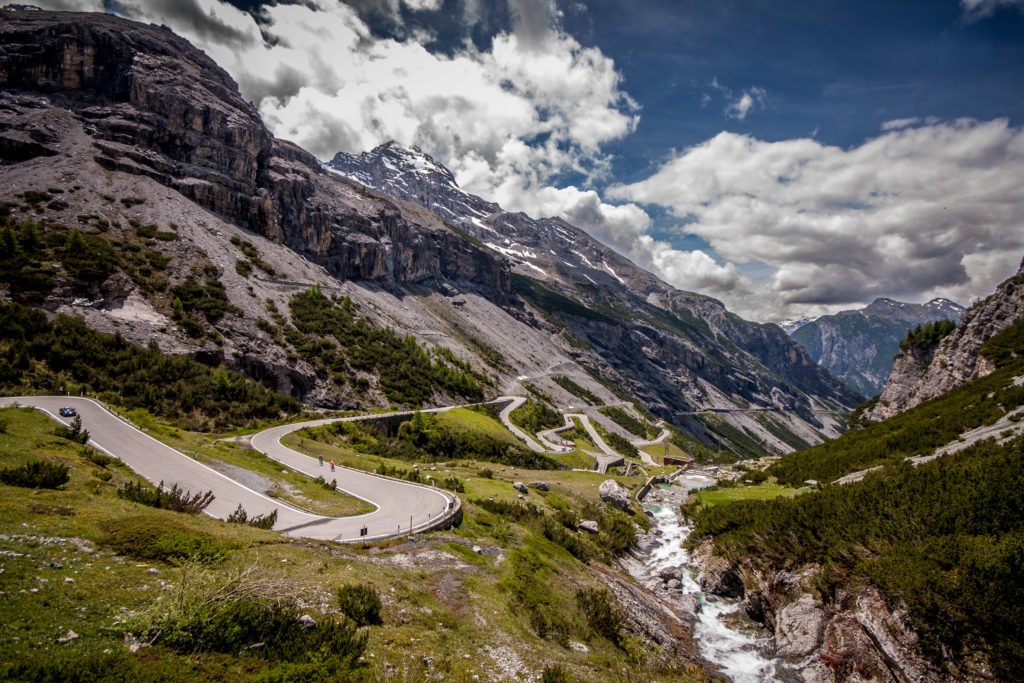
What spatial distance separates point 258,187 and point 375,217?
158 ft

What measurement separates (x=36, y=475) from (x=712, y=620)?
97.9 feet

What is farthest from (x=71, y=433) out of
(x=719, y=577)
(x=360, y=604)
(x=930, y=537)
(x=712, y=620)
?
(x=930, y=537)

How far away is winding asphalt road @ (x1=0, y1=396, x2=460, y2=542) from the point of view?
19.8 meters

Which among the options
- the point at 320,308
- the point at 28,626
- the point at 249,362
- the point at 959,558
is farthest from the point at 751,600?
the point at 320,308

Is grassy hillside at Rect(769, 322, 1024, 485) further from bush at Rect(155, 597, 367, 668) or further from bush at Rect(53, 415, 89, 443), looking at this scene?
bush at Rect(53, 415, 89, 443)

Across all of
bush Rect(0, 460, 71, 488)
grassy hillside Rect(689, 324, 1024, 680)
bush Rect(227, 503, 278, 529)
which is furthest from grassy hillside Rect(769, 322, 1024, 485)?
bush Rect(0, 460, 71, 488)

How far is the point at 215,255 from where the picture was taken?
8456cm

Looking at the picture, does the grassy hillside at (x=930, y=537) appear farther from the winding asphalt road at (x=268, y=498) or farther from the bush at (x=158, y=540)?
the bush at (x=158, y=540)

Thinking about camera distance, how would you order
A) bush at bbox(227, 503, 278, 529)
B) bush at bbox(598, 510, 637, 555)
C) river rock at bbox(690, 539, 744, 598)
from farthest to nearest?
bush at bbox(598, 510, 637, 555) < river rock at bbox(690, 539, 744, 598) < bush at bbox(227, 503, 278, 529)

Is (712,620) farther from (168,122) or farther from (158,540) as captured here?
(168,122)

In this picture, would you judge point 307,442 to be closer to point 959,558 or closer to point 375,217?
point 959,558

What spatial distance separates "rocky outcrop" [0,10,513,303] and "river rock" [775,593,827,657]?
12305 cm

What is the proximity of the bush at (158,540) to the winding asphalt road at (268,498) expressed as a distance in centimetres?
525

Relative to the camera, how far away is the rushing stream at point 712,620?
1888 cm
